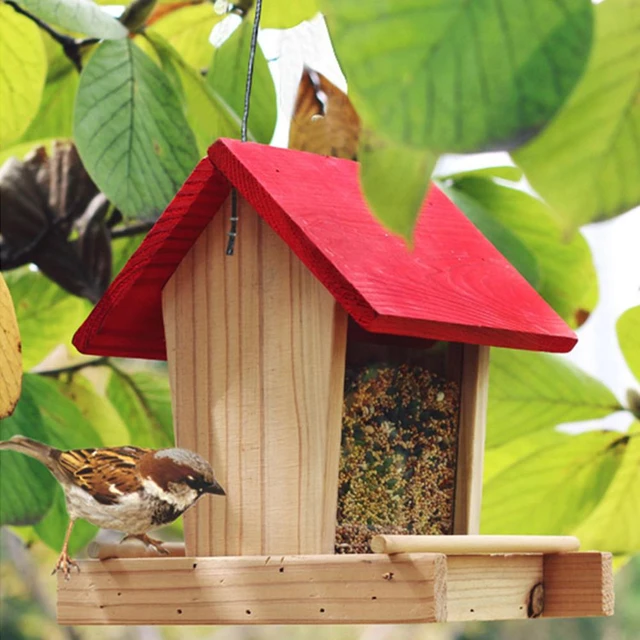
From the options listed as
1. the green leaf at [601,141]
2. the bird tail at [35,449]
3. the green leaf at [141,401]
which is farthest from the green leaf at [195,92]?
the green leaf at [601,141]

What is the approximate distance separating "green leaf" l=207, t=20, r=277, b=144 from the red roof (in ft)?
1.27

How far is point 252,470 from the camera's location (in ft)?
3.05

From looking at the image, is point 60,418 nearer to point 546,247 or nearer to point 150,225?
point 150,225

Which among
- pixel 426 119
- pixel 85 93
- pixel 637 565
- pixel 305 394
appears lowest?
pixel 637 565

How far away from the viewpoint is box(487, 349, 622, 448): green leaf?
1.51 metres

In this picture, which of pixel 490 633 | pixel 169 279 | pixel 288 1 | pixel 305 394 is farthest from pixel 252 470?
pixel 490 633

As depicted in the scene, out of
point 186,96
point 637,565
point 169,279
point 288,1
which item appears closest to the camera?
point 169,279

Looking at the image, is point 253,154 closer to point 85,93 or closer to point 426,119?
point 85,93

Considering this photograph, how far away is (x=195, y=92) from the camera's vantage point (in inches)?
59.5

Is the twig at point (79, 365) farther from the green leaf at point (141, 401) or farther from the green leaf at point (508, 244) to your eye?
the green leaf at point (508, 244)

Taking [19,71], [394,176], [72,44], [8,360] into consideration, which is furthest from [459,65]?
[72,44]

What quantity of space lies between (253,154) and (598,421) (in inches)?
31.1

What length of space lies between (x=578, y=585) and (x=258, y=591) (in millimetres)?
273

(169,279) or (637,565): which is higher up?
(169,279)
